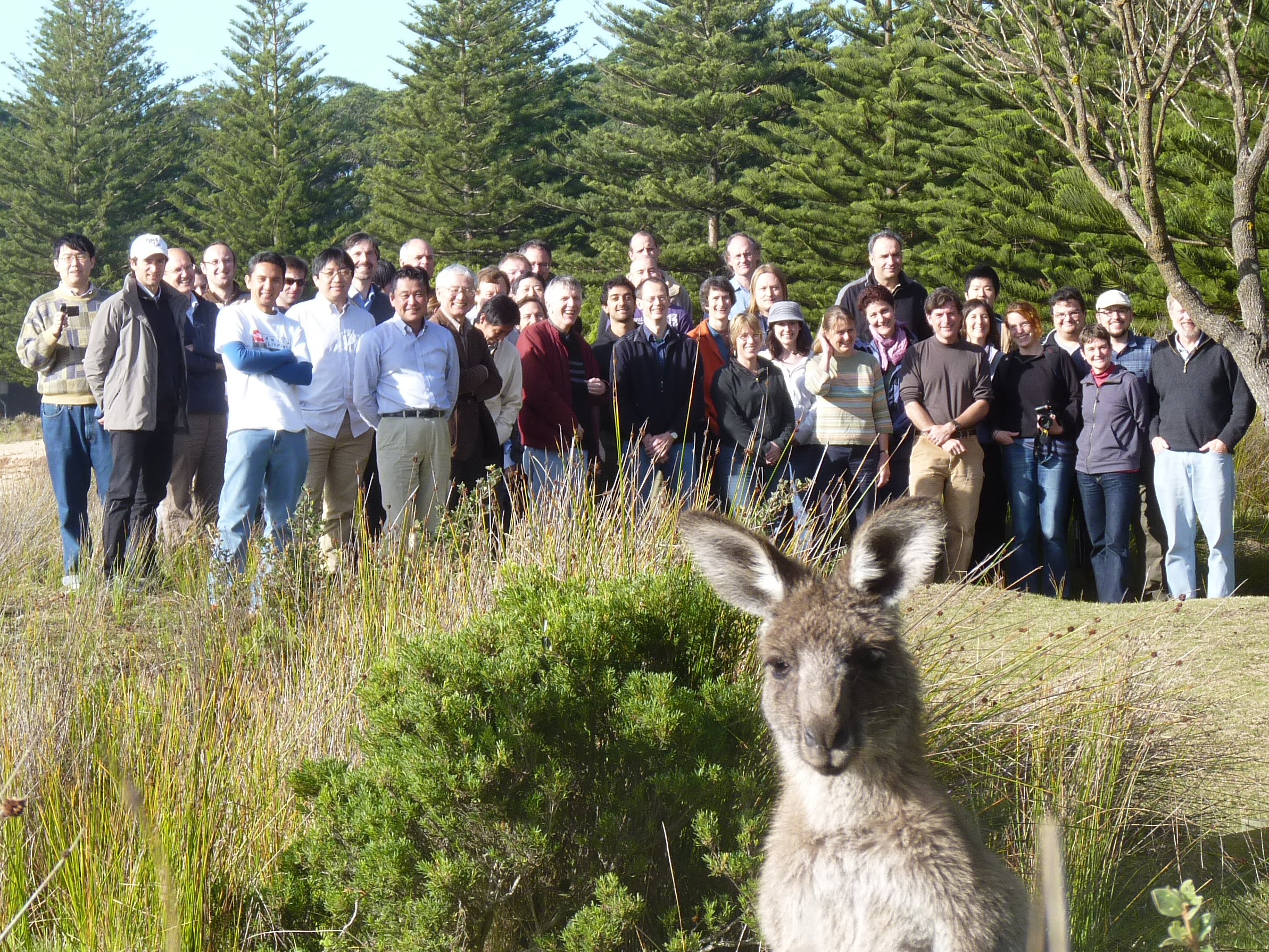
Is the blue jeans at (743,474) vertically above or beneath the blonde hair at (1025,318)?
beneath

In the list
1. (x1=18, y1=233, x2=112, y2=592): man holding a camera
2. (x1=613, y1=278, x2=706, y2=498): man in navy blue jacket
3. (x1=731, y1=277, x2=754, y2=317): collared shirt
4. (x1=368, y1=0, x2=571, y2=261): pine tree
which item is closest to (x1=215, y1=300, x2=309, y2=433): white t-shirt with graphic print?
(x1=18, y1=233, x2=112, y2=592): man holding a camera

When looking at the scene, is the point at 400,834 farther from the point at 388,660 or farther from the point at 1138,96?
the point at 1138,96

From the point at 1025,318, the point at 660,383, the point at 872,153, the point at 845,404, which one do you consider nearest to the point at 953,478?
the point at 845,404

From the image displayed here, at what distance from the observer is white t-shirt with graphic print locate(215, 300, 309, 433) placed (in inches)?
298

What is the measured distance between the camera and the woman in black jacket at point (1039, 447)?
9055 mm

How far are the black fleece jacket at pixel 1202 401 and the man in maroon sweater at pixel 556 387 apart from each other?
4036mm

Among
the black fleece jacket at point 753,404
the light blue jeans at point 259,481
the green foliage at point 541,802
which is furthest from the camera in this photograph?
the black fleece jacket at point 753,404

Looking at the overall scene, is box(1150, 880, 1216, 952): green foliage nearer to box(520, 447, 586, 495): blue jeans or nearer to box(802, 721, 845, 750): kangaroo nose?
box(802, 721, 845, 750): kangaroo nose

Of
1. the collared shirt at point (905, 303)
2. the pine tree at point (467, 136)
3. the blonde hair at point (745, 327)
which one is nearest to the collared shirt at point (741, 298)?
the collared shirt at point (905, 303)

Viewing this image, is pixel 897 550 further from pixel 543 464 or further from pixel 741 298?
pixel 741 298

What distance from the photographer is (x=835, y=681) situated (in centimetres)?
246

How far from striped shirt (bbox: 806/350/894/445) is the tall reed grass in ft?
7.84

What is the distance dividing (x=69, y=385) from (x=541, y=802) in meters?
6.13

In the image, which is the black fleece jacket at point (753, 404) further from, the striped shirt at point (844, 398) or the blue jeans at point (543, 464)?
the blue jeans at point (543, 464)
